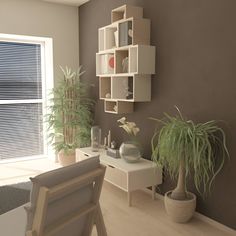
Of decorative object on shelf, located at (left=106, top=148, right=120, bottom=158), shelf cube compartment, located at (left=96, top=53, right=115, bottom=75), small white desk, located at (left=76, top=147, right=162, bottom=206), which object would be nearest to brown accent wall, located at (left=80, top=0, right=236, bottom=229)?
small white desk, located at (left=76, top=147, right=162, bottom=206)

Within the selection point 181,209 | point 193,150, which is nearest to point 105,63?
point 193,150

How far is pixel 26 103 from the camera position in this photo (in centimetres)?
513

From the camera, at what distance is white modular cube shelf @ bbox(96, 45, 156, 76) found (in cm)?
333

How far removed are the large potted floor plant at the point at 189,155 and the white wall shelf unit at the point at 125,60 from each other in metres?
0.82

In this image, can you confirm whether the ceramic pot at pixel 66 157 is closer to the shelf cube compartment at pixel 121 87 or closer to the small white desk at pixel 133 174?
the small white desk at pixel 133 174

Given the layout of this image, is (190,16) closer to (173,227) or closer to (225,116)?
(225,116)

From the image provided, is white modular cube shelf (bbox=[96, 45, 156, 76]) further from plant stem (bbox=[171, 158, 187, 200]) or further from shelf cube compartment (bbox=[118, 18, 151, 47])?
plant stem (bbox=[171, 158, 187, 200])

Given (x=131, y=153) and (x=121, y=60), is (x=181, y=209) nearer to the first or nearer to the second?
(x=131, y=153)

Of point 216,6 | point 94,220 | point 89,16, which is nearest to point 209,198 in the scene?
point 94,220

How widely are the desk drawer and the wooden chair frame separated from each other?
61.0 inches

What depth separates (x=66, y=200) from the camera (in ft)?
4.81

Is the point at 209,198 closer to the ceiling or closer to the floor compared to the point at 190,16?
closer to the floor

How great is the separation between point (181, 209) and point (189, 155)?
0.56 metres

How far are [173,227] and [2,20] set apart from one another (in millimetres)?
3743
